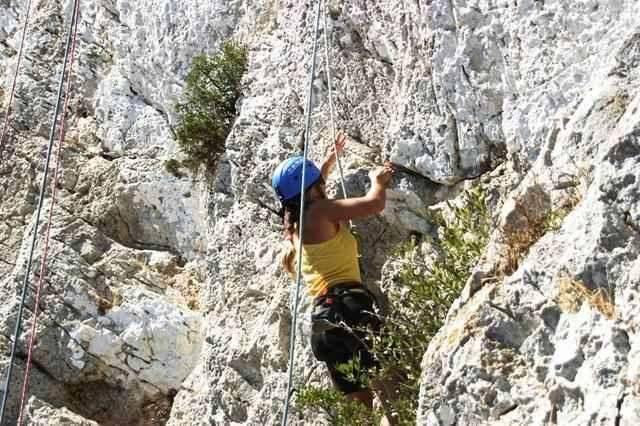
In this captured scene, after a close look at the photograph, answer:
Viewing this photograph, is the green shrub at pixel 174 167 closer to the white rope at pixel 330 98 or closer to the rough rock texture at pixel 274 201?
the rough rock texture at pixel 274 201

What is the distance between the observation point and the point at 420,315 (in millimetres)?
6020

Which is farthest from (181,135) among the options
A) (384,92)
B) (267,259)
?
(384,92)

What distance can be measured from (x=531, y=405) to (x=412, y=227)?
293cm

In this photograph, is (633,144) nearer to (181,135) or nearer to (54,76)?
(181,135)

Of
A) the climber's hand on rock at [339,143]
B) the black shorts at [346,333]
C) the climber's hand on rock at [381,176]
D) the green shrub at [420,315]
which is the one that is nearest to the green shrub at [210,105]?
the climber's hand on rock at [339,143]

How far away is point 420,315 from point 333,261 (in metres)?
0.74

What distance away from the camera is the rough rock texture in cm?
420

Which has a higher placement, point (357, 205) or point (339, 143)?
point (339, 143)

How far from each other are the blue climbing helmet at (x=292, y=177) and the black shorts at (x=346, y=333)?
714mm

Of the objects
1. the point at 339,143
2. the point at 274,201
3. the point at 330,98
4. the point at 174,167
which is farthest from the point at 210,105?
the point at 339,143

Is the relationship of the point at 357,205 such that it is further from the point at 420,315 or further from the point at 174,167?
the point at 174,167

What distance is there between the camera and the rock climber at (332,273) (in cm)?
626

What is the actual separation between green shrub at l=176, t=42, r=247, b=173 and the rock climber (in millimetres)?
2875

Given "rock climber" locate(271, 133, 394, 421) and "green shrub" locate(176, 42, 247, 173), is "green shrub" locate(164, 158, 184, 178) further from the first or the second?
"rock climber" locate(271, 133, 394, 421)
